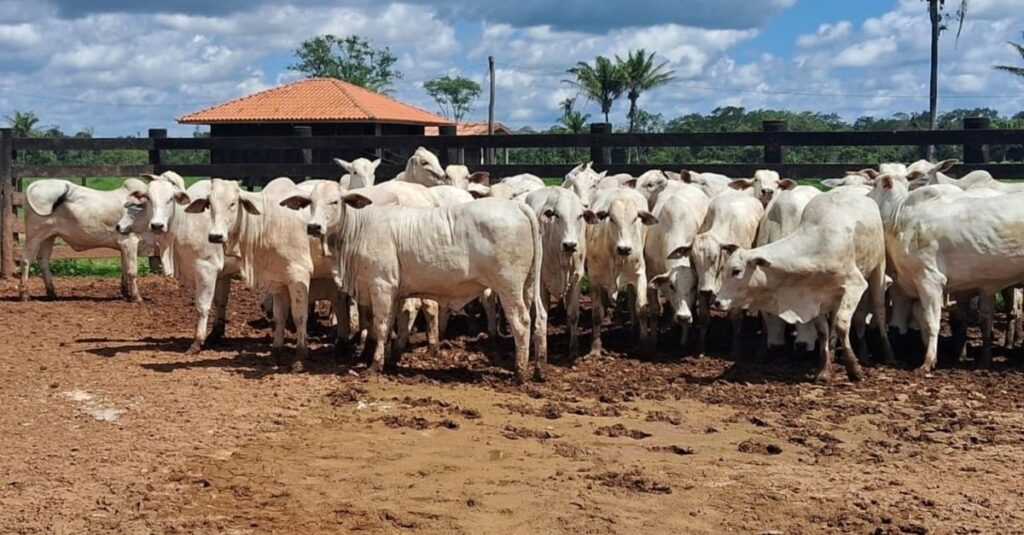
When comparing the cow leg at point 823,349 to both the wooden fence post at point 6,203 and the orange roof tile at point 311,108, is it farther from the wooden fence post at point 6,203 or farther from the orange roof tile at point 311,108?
the orange roof tile at point 311,108

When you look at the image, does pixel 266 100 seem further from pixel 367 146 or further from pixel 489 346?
pixel 489 346

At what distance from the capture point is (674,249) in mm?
12172

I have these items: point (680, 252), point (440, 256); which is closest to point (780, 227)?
point (680, 252)

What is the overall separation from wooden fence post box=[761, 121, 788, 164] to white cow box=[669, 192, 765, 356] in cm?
474

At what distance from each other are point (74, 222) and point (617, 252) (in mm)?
8003

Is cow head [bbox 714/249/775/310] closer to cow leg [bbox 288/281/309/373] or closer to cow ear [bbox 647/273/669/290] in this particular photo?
cow ear [bbox 647/273/669/290]

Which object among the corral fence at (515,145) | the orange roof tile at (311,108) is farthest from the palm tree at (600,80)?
the corral fence at (515,145)

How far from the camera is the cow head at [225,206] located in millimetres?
11000

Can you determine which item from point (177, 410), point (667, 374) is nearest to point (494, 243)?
point (667, 374)

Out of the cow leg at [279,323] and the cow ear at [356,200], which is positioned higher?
the cow ear at [356,200]

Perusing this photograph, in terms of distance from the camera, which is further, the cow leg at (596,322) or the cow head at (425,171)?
the cow head at (425,171)

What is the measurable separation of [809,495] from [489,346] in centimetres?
590

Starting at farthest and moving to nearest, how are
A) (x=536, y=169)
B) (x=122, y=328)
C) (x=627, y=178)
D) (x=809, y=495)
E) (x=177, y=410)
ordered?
(x=536, y=169) → (x=627, y=178) → (x=122, y=328) → (x=177, y=410) → (x=809, y=495)

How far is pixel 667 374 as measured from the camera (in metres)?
11.1
